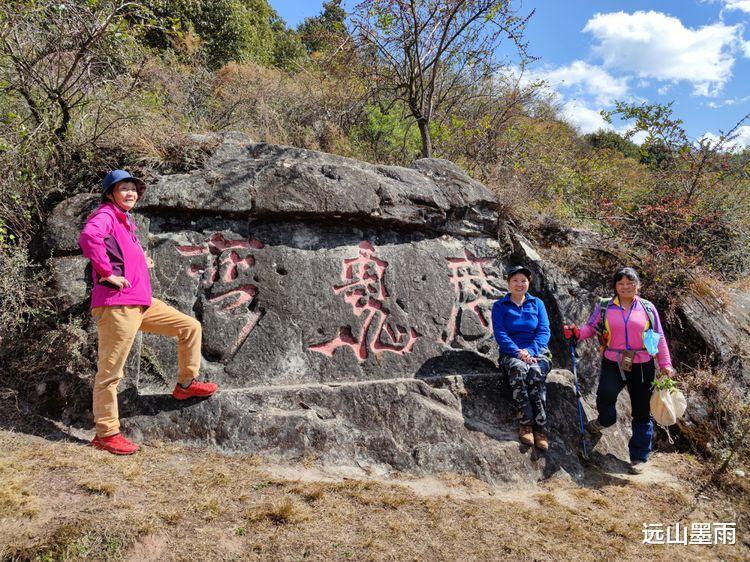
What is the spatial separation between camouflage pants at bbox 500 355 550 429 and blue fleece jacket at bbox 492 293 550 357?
A: 0.48 ft

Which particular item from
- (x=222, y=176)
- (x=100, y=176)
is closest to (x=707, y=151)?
(x=222, y=176)

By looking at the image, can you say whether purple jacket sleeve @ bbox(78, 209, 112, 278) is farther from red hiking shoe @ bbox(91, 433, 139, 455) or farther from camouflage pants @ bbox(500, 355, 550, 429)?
camouflage pants @ bbox(500, 355, 550, 429)

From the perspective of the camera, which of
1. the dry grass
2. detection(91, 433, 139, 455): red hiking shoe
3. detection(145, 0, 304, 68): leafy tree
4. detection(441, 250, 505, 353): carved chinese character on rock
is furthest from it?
detection(145, 0, 304, 68): leafy tree

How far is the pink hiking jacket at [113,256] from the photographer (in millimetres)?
3020

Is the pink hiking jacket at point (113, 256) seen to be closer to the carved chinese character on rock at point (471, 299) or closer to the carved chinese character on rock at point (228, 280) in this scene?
the carved chinese character on rock at point (228, 280)

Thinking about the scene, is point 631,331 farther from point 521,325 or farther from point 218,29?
point 218,29

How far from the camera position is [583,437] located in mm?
4281

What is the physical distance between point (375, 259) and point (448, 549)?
9.08 feet

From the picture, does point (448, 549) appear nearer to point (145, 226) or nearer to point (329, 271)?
point (329, 271)

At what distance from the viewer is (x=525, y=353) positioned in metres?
4.02

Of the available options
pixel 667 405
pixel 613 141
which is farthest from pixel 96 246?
pixel 613 141

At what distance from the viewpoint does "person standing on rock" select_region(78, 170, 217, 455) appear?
3.07 m

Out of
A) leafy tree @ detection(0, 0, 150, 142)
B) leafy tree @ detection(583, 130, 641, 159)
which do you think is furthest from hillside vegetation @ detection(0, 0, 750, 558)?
leafy tree @ detection(583, 130, 641, 159)

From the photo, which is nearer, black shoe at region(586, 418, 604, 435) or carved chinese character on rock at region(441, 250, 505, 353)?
black shoe at region(586, 418, 604, 435)
